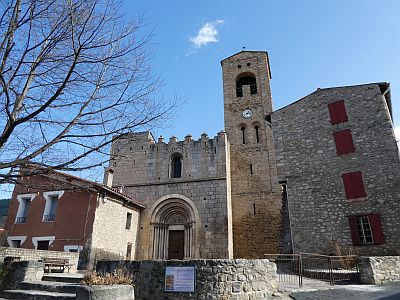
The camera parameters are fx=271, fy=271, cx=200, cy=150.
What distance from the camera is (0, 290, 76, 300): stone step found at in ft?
19.3

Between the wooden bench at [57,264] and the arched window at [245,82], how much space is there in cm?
1614

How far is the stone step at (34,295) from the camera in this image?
589 cm

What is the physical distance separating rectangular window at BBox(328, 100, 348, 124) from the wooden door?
10.6 m

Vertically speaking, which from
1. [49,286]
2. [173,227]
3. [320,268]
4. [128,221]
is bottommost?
[49,286]

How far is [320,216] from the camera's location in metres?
12.7

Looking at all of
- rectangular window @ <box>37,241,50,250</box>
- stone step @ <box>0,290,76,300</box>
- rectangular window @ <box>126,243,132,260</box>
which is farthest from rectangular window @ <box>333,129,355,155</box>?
rectangular window @ <box>37,241,50,250</box>

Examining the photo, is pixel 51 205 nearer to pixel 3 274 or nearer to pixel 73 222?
pixel 73 222

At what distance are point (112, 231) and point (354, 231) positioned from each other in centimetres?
1112

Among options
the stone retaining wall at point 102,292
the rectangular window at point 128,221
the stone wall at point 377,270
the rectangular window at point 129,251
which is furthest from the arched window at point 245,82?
the stone retaining wall at point 102,292

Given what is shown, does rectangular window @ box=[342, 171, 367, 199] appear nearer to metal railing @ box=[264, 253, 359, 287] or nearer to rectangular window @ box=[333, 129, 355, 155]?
rectangular window @ box=[333, 129, 355, 155]

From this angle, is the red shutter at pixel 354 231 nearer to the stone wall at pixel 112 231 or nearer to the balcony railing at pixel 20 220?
the stone wall at pixel 112 231

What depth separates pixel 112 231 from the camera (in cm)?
1327

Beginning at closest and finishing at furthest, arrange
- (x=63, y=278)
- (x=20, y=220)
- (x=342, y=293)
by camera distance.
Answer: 1. (x=342, y=293)
2. (x=63, y=278)
3. (x=20, y=220)

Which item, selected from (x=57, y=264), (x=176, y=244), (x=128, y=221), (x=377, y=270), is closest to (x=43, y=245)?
(x=57, y=264)
